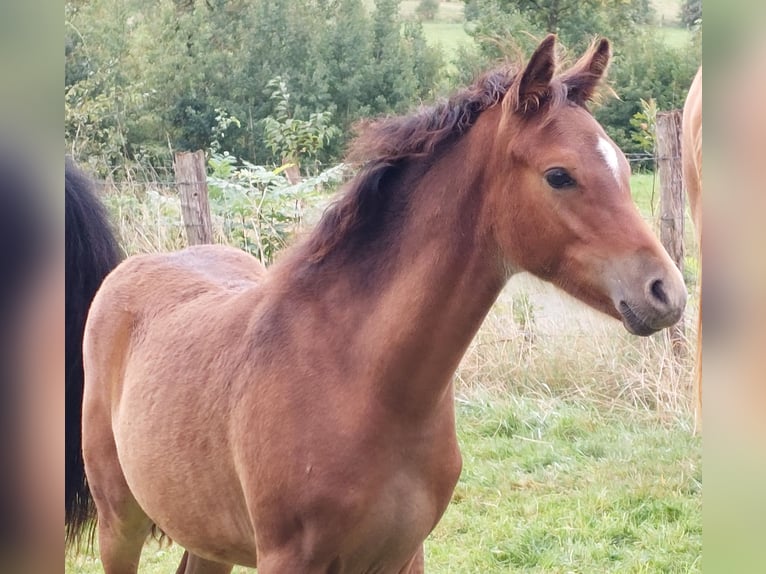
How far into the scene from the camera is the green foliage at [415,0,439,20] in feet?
8.67

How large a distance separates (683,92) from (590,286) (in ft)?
6.15

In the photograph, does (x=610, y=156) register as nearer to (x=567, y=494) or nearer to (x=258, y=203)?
(x=567, y=494)

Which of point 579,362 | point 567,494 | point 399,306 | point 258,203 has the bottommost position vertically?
point 567,494

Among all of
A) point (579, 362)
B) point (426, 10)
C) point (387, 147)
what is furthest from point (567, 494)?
point (426, 10)

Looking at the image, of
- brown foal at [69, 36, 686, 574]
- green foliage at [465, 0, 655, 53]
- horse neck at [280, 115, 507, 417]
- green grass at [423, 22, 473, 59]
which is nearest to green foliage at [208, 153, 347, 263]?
green grass at [423, 22, 473, 59]

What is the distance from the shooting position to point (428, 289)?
139 cm

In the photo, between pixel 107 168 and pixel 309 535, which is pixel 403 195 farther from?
pixel 107 168

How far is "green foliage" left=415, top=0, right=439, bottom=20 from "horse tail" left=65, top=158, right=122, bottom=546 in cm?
122

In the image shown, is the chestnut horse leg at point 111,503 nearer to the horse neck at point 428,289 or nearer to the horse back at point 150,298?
the horse back at point 150,298

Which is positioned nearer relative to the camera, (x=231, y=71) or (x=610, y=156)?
(x=610, y=156)

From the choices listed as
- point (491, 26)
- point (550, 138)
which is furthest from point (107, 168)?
point (550, 138)

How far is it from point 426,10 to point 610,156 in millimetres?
1573

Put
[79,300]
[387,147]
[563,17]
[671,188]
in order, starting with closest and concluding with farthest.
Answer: [387,147] → [79,300] → [563,17] → [671,188]
